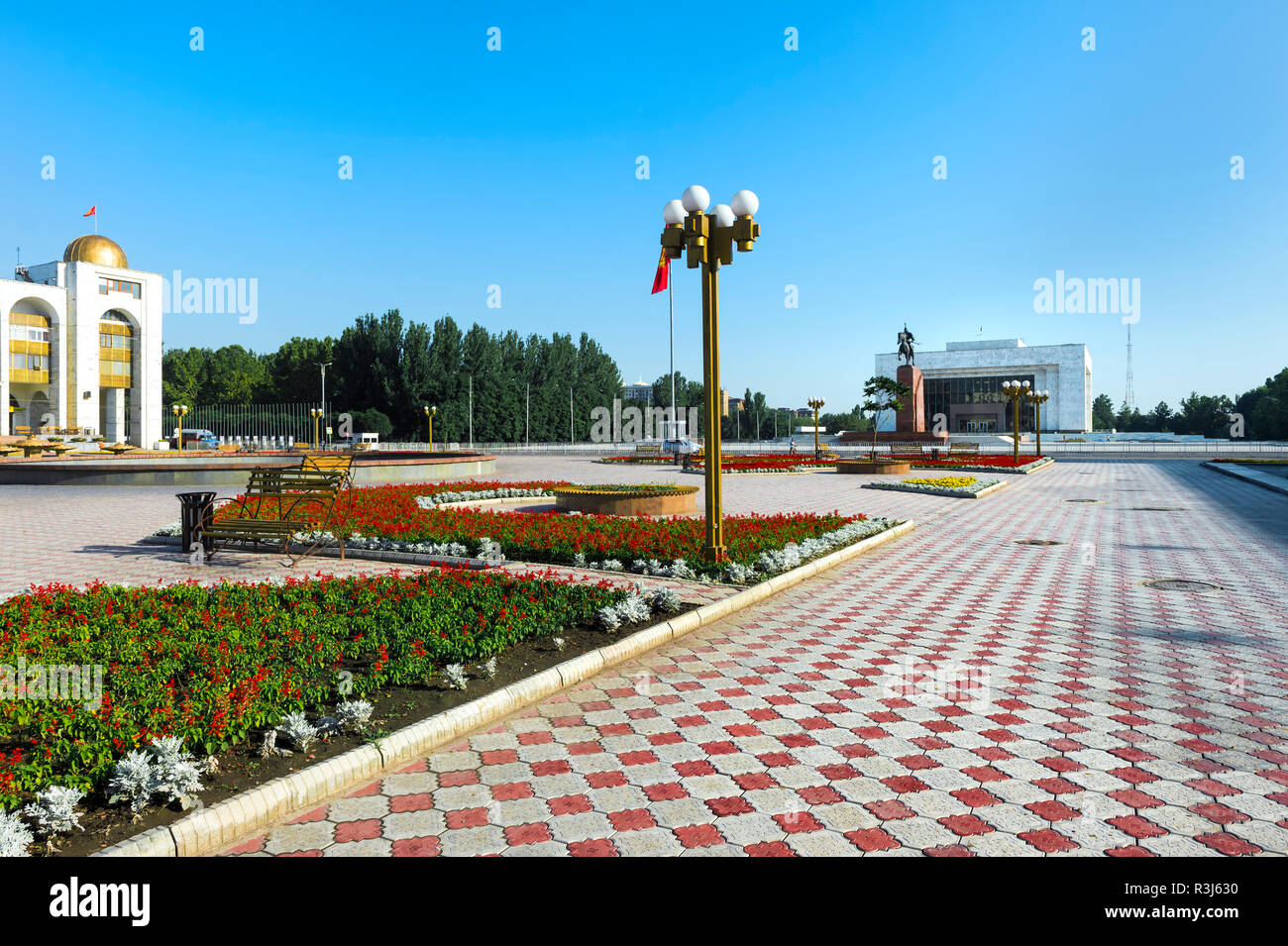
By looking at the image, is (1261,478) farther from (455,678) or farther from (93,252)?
(93,252)

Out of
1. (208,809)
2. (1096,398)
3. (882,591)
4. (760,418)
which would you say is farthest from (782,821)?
(1096,398)

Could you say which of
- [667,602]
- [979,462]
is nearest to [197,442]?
[979,462]

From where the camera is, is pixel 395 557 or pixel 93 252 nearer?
pixel 395 557

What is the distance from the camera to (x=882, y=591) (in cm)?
763

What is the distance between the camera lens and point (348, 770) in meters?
3.40

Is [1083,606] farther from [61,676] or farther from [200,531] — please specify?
[200,531]

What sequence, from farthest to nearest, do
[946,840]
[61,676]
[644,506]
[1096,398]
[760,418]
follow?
[1096,398] → [760,418] → [644,506] → [61,676] → [946,840]

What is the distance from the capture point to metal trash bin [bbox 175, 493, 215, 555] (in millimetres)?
8836

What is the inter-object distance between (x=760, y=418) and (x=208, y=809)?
328ft

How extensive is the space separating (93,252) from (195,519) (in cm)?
5752

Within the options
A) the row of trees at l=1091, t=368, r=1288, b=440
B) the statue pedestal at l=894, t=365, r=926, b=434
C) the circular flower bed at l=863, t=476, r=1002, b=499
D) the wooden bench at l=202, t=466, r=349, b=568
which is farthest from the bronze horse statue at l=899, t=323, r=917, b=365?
the wooden bench at l=202, t=466, r=349, b=568

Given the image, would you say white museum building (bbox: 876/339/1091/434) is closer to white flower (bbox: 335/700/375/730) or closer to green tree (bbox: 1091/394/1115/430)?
green tree (bbox: 1091/394/1115/430)
